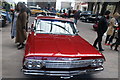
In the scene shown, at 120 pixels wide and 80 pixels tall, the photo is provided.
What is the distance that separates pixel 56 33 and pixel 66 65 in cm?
178

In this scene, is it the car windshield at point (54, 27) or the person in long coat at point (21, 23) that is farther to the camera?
the person in long coat at point (21, 23)

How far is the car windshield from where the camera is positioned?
16.4ft

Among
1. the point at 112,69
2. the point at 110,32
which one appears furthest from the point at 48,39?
the point at 110,32

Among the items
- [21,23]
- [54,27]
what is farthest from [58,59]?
[21,23]

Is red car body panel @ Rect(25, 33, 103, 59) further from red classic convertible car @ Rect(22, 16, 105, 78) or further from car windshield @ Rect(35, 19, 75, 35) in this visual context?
car windshield @ Rect(35, 19, 75, 35)

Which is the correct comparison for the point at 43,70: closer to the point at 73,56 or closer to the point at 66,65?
the point at 66,65

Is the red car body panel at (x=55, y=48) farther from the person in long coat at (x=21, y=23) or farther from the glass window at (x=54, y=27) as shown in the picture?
the person in long coat at (x=21, y=23)


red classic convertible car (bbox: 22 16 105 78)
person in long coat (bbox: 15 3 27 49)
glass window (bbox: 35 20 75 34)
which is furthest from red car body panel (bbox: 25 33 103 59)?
person in long coat (bbox: 15 3 27 49)

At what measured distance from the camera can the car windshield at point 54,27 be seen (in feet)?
16.4

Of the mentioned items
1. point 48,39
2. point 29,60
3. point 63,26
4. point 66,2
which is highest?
point 66,2

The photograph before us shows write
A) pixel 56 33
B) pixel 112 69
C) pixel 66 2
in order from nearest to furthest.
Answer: pixel 56 33
pixel 112 69
pixel 66 2

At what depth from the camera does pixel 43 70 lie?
131 inches

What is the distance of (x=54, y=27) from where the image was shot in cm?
513

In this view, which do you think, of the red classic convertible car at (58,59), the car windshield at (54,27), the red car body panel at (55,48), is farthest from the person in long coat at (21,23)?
the red classic convertible car at (58,59)
